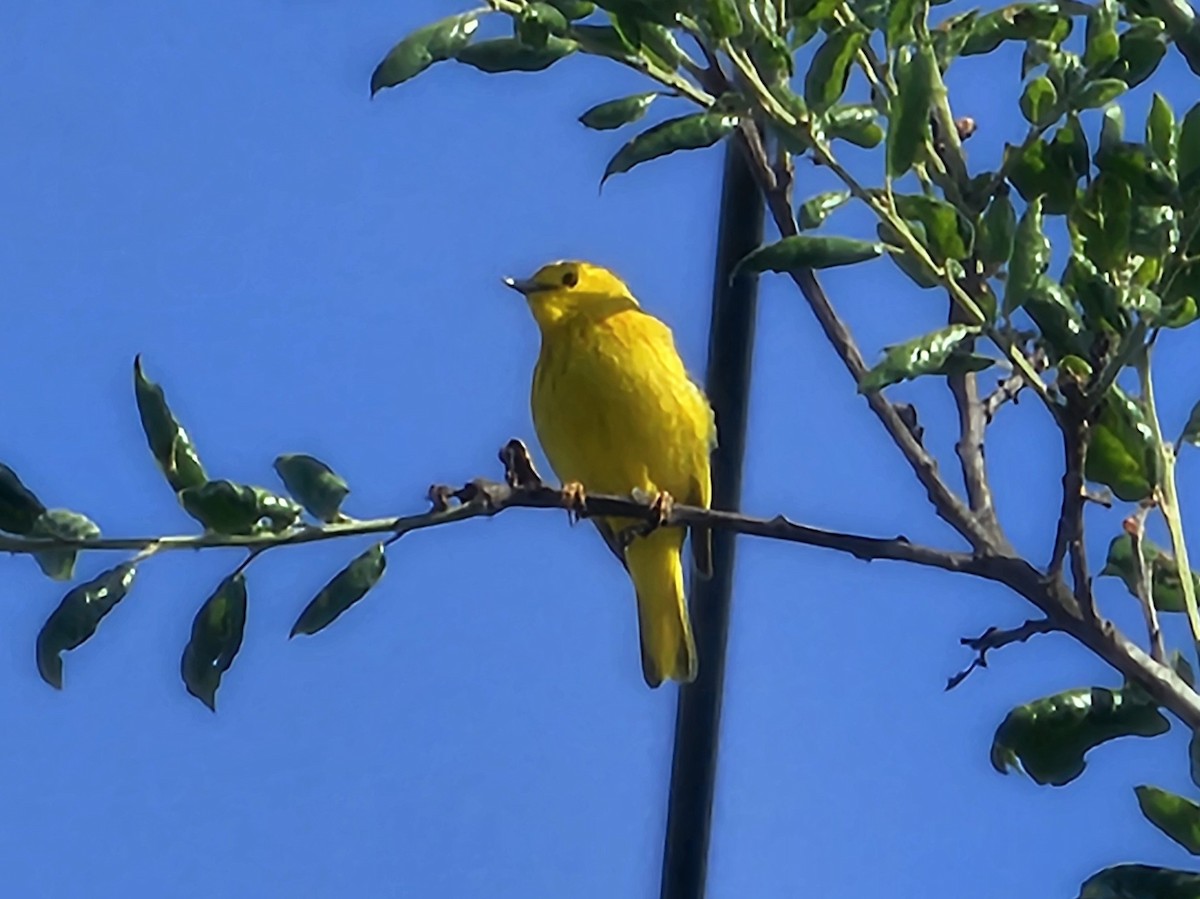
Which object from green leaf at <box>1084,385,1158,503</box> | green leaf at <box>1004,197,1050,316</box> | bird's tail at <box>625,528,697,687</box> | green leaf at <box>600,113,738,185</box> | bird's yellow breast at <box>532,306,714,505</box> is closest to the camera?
green leaf at <box>1004,197,1050,316</box>

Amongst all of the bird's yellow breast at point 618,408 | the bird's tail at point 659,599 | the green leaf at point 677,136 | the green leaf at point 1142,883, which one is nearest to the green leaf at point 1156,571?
the green leaf at point 1142,883

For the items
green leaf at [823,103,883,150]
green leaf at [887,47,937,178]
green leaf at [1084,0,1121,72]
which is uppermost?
green leaf at [1084,0,1121,72]

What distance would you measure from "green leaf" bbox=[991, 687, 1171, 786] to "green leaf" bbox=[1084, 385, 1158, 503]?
26 centimetres

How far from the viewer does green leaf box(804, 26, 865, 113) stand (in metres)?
1.34

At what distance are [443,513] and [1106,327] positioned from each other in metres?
0.52

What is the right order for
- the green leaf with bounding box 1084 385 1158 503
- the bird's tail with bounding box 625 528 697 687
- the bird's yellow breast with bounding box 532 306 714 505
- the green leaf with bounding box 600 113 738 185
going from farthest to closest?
1. the bird's tail with bounding box 625 528 697 687
2. the bird's yellow breast with bounding box 532 306 714 505
3. the green leaf with bounding box 600 113 738 185
4. the green leaf with bounding box 1084 385 1158 503

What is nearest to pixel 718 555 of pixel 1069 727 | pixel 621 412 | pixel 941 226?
pixel 1069 727

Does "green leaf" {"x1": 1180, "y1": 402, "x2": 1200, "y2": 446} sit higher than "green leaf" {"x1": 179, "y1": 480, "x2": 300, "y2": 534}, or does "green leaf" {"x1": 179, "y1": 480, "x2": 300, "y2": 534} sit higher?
"green leaf" {"x1": 1180, "y1": 402, "x2": 1200, "y2": 446}

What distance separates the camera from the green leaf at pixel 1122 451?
1.39 m

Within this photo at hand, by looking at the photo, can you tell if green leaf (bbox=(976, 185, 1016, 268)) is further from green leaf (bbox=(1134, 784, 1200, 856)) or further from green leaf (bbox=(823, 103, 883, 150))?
green leaf (bbox=(1134, 784, 1200, 856))

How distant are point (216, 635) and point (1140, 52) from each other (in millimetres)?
888

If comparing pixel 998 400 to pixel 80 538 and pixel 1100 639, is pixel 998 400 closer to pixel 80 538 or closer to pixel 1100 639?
pixel 1100 639

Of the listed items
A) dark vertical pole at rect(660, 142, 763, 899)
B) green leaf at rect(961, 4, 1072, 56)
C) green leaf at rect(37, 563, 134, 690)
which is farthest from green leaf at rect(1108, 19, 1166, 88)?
green leaf at rect(37, 563, 134, 690)

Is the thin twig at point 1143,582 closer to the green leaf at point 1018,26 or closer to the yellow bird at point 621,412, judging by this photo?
the green leaf at point 1018,26
